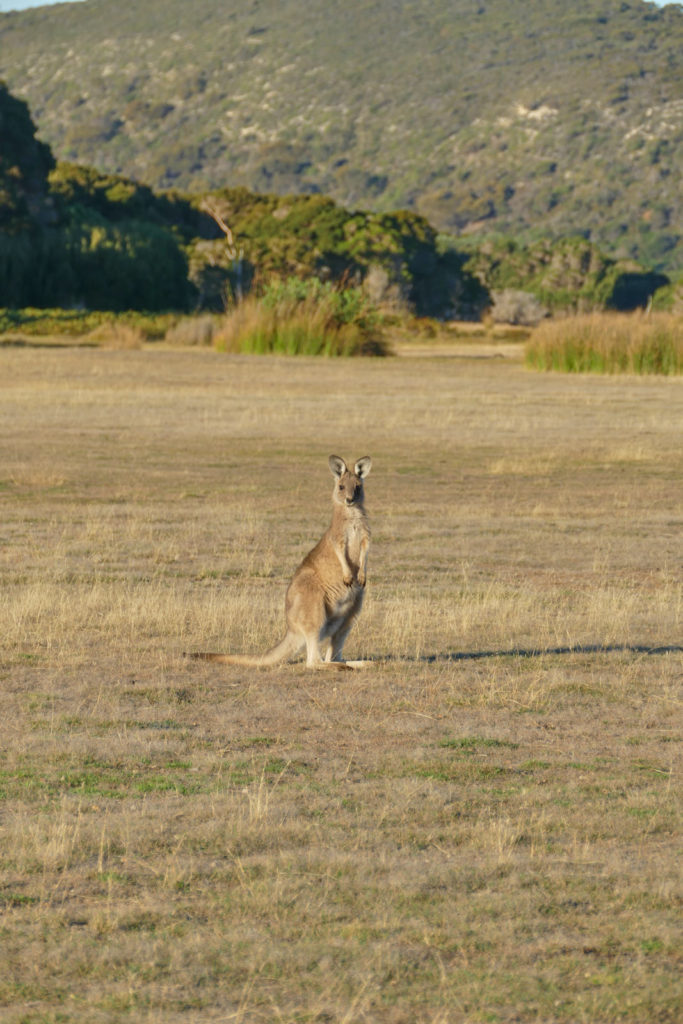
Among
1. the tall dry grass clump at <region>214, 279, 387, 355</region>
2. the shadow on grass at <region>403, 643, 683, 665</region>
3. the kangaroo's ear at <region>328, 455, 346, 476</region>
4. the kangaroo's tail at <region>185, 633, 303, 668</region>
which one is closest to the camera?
the kangaroo's ear at <region>328, 455, 346, 476</region>

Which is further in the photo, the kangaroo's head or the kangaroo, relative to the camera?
the kangaroo's head

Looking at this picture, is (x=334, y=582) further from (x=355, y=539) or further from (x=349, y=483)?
(x=349, y=483)

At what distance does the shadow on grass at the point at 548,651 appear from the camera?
1034 cm

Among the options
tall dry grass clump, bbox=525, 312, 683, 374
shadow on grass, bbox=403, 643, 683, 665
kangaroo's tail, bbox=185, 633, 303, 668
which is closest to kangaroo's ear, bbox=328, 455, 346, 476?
kangaroo's tail, bbox=185, 633, 303, 668

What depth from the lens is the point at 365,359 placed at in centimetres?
4838

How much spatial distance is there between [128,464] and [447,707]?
14145mm

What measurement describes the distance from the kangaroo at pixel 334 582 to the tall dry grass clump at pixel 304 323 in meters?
38.8

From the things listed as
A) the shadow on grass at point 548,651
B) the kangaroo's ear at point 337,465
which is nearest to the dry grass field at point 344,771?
the shadow on grass at point 548,651

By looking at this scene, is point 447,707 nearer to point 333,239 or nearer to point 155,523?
point 155,523

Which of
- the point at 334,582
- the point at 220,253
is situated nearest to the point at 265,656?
the point at 334,582

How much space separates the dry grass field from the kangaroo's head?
1010mm

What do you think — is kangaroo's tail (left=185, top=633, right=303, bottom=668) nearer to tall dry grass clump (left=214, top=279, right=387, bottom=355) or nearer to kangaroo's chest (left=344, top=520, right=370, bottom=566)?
kangaroo's chest (left=344, top=520, right=370, bottom=566)

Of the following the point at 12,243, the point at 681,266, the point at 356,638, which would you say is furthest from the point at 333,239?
the point at 356,638

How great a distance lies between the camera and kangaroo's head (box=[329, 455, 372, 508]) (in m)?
9.35
